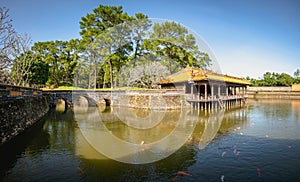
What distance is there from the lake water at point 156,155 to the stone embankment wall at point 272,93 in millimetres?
41506

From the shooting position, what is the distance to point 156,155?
9.70 m

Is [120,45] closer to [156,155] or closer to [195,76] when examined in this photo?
[195,76]

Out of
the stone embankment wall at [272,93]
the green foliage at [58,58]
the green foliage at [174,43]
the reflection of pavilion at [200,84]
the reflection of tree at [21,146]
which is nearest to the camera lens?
the reflection of tree at [21,146]

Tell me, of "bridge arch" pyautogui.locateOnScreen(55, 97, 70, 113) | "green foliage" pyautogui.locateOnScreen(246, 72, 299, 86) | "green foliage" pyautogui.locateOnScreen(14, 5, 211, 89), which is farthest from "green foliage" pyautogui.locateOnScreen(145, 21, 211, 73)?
"green foliage" pyautogui.locateOnScreen(246, 72, 299, 86)

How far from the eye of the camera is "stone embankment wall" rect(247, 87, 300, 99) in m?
49.7

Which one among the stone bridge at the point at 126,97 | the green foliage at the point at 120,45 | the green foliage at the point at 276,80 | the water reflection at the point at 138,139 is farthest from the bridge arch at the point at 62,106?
the green foliage at the point at 276,80

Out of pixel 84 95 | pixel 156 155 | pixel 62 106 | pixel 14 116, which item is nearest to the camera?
pixel 156 155

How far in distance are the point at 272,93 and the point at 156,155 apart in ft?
174

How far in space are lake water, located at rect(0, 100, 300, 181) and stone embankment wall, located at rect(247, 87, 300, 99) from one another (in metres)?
41.5

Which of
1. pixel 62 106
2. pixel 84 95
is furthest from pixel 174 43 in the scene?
pixel 62 106

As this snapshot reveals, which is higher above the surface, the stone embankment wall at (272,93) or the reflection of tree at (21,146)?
the stone embankment wall at (272,93)

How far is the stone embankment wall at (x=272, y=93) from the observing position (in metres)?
49.7

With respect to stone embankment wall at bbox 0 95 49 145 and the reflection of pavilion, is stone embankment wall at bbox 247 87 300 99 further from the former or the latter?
stone embankment wall at bbox 0 95 49 145

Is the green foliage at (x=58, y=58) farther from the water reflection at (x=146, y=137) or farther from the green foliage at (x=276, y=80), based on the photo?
the green foliage at (x=276, y=80)
